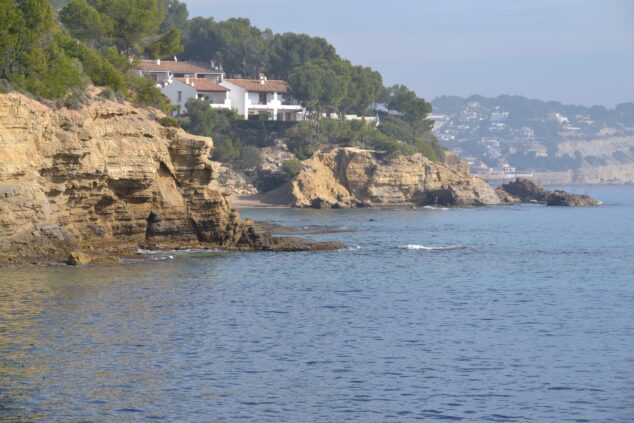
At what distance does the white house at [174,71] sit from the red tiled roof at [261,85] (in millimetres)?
3211

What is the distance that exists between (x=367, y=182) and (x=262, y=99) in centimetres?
1960

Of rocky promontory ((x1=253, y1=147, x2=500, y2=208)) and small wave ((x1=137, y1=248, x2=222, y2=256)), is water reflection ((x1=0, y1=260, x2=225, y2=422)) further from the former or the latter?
rocky promontory ((x1=253, y1=147, x2=500, y2=208))

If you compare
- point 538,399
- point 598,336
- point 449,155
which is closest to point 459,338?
point 598,336

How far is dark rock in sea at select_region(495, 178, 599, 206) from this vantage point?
349 ft

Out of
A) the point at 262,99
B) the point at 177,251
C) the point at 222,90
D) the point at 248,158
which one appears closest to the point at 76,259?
the point at 177,251

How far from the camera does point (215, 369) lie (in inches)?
896

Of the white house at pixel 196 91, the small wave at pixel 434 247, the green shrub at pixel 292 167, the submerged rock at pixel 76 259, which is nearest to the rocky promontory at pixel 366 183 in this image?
the green shrub at pixel 292 167

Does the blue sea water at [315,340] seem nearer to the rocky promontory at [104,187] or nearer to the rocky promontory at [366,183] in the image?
the rocky promontory at [104,187]

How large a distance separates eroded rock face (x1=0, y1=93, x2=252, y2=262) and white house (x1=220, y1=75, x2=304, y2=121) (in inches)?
2292

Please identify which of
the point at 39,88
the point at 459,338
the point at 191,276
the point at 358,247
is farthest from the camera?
the point at 358,247

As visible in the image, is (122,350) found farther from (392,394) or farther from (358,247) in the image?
(358,247)

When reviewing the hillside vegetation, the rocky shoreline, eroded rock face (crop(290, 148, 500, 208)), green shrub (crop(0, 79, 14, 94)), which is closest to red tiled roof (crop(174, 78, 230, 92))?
the hillside vegetation

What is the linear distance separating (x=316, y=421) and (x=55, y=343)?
336 inches

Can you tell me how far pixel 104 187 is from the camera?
42.0 m
